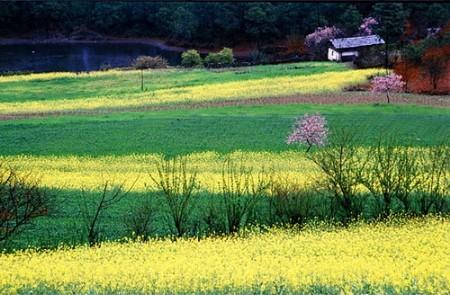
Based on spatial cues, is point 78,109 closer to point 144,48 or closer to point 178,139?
point 178,139

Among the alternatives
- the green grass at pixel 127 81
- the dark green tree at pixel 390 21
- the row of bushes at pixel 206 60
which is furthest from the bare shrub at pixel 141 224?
the dark green tree at pixel 390 21

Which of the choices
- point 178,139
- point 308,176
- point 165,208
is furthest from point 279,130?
point 165,208

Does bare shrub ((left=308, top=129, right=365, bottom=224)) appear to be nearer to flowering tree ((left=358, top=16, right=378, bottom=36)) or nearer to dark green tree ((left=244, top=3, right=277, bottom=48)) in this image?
flowering tree ((left=358, top=16, right=378, bottom=36))

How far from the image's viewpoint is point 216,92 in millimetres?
34344

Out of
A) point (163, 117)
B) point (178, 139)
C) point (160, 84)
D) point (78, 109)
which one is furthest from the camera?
point (160, 84)

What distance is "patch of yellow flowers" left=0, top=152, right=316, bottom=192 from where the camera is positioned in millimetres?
21641

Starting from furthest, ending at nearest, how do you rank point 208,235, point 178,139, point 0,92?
point 0,92 → point 178,139 → point 208,235

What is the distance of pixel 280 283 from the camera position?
12.9 m

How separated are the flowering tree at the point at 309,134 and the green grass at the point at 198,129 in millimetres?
463

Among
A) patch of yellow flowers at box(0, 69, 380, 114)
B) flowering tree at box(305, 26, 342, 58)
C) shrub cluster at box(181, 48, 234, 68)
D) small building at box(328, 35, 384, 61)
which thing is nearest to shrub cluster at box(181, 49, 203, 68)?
shrub cluster at box(181, 48, 234, 68)

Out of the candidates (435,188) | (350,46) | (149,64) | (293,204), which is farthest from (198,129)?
(350,46)

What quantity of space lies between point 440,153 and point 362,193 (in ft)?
7.41

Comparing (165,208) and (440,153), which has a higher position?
(440,153)

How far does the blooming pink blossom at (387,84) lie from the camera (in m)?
33.1
